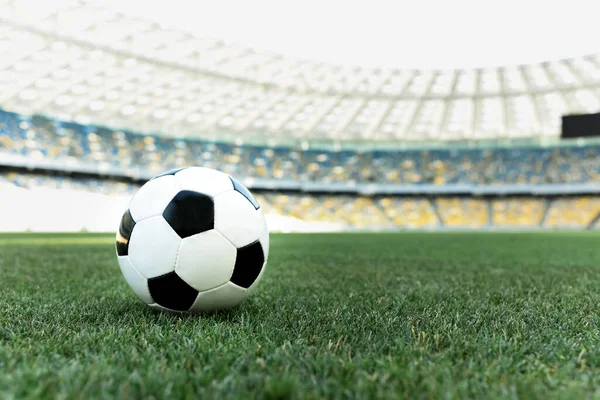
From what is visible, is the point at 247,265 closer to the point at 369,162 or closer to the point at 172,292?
the point at 172,292

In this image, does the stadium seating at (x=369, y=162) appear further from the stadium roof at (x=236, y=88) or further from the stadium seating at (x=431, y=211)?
the stadium roof at (x=236, y=88)

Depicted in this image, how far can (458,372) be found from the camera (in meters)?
1.49

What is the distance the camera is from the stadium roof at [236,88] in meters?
24.7

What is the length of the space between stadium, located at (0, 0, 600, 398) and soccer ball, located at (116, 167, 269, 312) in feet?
0.54

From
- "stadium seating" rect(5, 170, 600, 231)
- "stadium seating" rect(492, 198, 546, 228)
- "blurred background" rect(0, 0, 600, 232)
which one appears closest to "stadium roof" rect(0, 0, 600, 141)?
"blurred background" rect(0, 0, 600, 232)

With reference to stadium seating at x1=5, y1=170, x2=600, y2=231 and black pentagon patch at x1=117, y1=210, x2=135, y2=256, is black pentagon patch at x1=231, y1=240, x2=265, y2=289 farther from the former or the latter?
stadium seating at x1=5, y1=170, x2=600, y2=231

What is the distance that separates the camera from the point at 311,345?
6.04 feet

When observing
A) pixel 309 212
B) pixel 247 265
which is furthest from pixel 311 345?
pixel 309 212

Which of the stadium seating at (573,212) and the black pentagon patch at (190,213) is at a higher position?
the black pentagon patch at (190,213)

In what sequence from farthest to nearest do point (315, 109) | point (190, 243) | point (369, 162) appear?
point (369, 162) → point (315, 109) → point (190, 243)

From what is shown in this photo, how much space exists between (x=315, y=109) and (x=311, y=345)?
3588cm

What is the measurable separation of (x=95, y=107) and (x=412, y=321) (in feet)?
119

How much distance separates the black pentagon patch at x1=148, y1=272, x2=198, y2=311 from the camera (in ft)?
7.70

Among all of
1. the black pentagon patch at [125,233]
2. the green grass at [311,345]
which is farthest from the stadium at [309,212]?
the black pentagon patch at [125,233]
